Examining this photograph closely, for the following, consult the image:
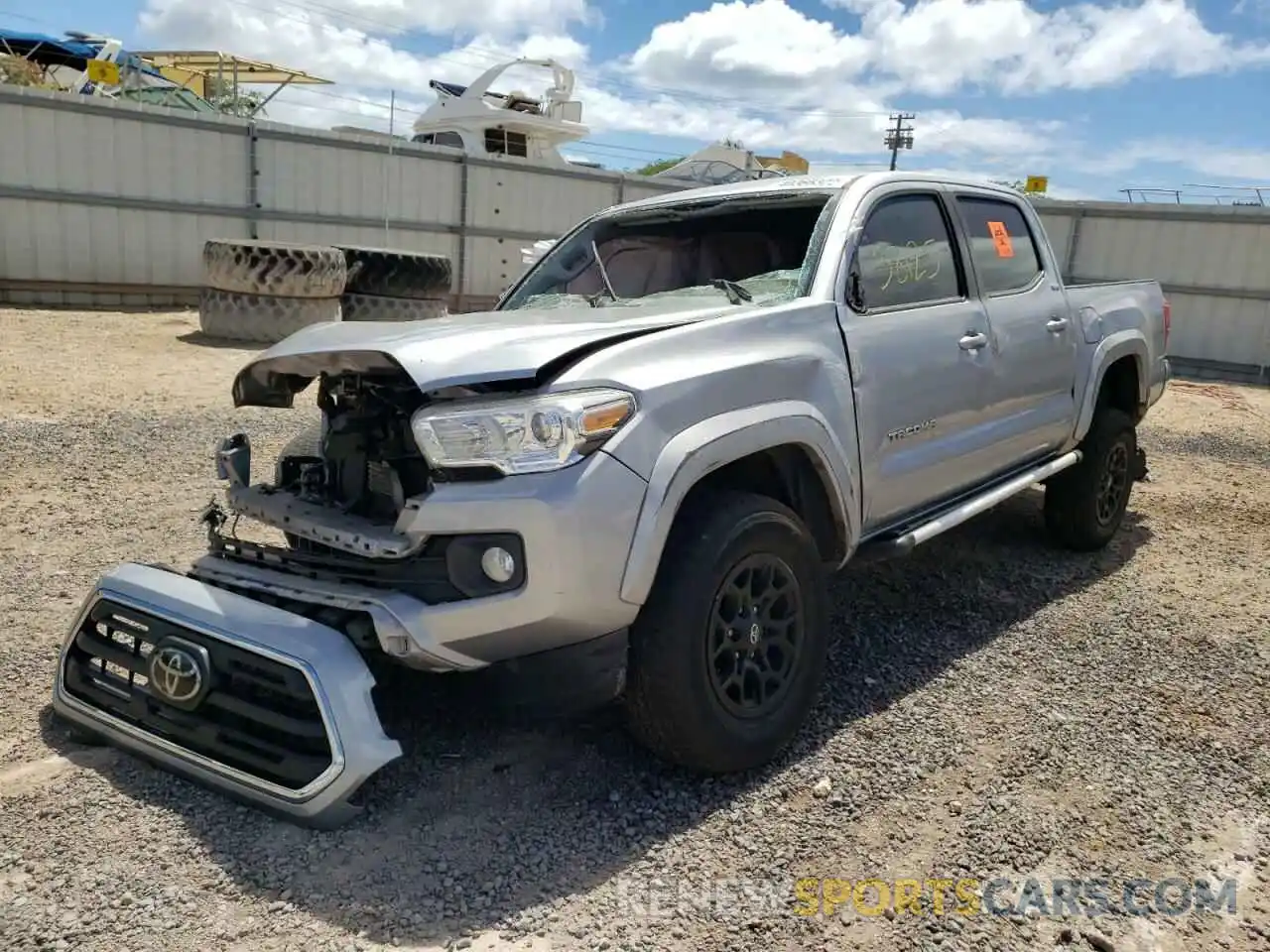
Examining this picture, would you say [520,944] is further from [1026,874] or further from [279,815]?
[1026,874]

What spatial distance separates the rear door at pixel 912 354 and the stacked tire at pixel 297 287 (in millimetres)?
7427

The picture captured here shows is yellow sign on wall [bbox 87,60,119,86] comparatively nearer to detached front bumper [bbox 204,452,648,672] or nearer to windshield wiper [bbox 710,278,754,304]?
windshield wiper [bbox 710,278,754,304]

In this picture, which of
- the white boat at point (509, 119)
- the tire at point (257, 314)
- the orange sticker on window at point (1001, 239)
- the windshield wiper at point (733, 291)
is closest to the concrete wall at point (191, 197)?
the tire at point (257, 314)

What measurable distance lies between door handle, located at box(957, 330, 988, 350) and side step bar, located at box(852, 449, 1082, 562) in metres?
0.64

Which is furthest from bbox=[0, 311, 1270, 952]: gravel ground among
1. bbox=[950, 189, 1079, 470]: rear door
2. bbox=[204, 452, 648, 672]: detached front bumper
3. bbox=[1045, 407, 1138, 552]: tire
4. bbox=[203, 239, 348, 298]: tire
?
bbox=[203, 239, 348, 298]: tire

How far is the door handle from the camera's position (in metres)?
4.08

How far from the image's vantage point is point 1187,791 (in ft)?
10.3

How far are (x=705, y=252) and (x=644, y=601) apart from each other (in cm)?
191

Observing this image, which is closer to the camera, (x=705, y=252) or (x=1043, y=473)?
(x=705, y=252)

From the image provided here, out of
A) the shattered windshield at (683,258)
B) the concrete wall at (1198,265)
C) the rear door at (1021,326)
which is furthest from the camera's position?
the concrete wall at (1198,265)

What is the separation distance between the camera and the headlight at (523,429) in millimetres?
2633

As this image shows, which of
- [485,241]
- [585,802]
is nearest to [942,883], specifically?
[585,802]

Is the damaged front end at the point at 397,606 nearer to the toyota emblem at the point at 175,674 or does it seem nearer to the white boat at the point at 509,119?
the toyota emblem at the point at 175,674

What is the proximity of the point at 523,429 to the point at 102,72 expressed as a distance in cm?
1779
